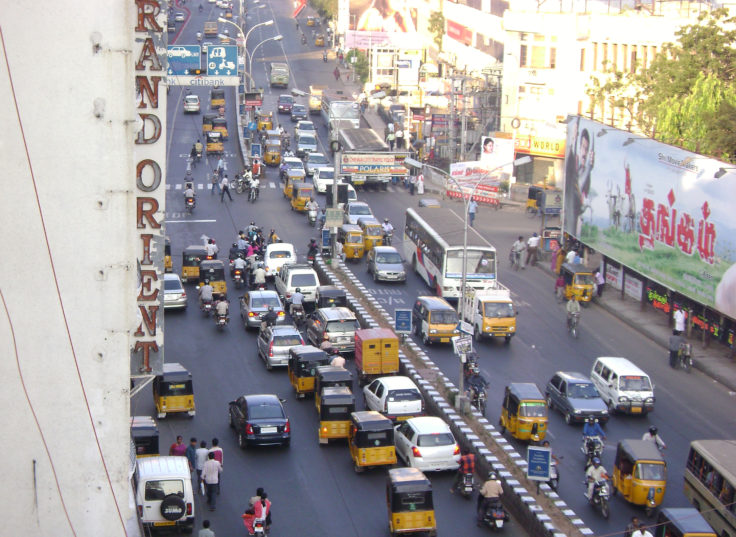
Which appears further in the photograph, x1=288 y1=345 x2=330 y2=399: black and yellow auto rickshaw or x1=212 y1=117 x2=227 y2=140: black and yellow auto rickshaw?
x1=212 y1=117 x2=227 y2=140: black and yellow auto rickshaw

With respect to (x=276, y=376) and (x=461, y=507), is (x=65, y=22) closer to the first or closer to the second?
(x=461, y=507)

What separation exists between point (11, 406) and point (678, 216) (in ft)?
105

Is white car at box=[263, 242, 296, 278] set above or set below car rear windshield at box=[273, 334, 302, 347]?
above

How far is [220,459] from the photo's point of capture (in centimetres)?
2916

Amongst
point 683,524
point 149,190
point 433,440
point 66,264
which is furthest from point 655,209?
point 66,264

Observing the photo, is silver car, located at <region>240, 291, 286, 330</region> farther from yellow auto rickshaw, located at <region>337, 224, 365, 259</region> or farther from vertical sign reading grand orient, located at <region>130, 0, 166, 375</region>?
vertical sign reading grand orient, located at <region>130, 0, 166, 375</region>

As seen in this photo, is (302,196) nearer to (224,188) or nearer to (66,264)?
(224,188)

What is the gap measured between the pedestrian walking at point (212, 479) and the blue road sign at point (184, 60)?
68.8ft

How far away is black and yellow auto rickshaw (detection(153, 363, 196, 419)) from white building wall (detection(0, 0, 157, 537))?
1631cm

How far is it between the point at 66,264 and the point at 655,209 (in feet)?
108

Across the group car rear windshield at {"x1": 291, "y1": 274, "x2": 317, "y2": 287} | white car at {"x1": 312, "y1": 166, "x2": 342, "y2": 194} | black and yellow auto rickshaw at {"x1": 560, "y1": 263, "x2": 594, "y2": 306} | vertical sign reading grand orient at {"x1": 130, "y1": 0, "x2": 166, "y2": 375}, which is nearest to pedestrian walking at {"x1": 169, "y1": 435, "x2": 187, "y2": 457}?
vertical sign reading grand orient at {"x1": 130, "y1": 0, "x2": 166, "y2": 375}

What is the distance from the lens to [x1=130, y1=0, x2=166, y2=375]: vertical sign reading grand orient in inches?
763

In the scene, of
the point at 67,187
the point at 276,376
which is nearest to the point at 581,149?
the point at 276,376

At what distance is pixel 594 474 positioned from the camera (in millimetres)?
28125
